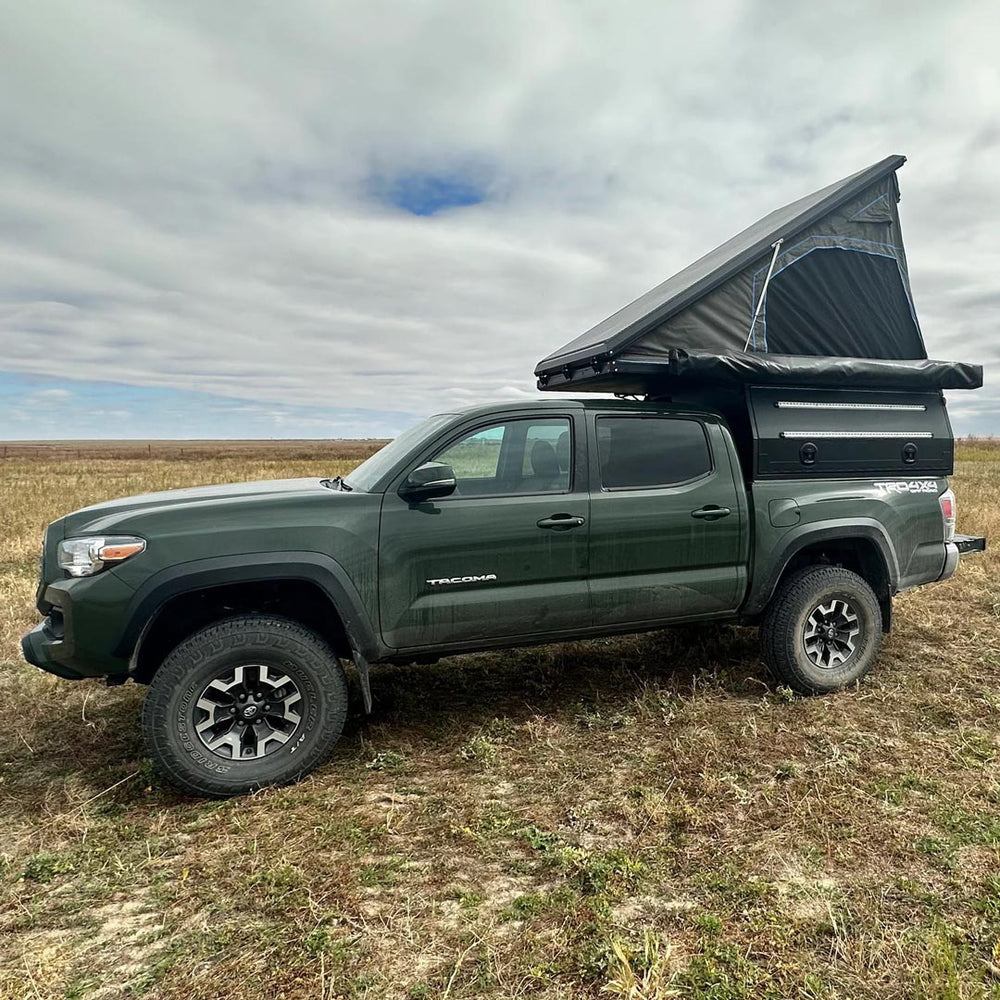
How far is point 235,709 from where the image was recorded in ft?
11.2

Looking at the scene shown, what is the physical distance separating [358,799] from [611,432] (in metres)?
2.41

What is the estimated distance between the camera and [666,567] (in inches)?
168

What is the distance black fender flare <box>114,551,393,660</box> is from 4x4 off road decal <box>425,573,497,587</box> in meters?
0.38

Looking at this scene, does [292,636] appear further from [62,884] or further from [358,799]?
[62,884]

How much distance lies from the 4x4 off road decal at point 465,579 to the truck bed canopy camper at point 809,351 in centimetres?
153

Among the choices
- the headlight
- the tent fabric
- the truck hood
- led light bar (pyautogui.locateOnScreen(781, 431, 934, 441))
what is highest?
the tent fabric

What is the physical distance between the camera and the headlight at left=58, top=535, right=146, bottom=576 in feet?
10.7

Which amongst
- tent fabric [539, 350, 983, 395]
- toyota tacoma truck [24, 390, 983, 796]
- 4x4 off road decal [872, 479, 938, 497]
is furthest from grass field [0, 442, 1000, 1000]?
tent fabric [539, 350, 983, 395]

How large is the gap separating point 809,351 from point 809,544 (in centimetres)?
136

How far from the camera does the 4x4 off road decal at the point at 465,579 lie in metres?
3.74

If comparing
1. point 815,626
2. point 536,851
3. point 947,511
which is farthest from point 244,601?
point 947,511

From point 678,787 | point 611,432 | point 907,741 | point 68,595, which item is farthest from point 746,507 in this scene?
point 68,595

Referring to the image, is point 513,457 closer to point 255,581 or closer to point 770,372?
point 255,581

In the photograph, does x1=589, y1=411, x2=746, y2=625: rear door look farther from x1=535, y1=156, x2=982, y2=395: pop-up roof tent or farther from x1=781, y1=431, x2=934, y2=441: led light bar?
x1=781, y1=431, x2=934, y2=441: led light bar
